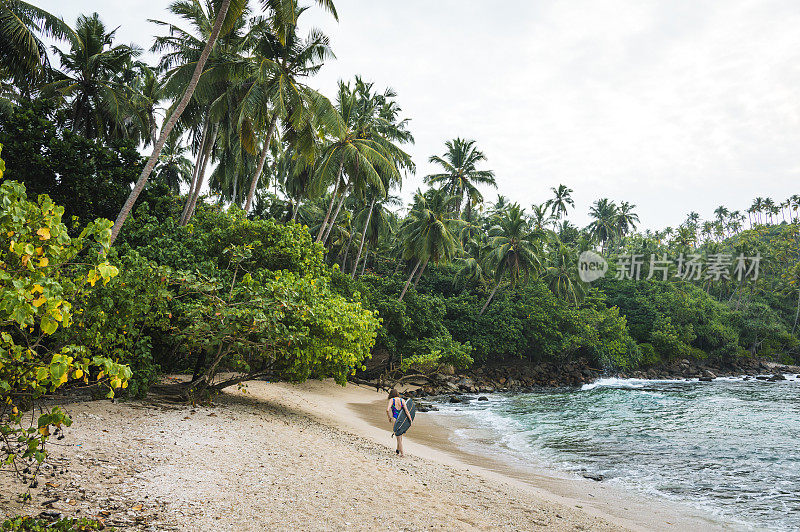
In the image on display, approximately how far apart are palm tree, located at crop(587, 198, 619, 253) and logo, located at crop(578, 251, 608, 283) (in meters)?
19.9

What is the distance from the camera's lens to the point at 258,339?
10.2 metres

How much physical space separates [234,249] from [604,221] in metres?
62.9

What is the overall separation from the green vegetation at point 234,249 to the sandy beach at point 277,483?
946 millimetres

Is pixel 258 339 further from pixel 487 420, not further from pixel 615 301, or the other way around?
pixel 615 301

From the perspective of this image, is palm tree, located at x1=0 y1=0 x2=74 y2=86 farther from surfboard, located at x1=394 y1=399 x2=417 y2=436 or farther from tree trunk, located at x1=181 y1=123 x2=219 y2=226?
surfboard, located at x1=394 y1=399 x2=417 y2=436

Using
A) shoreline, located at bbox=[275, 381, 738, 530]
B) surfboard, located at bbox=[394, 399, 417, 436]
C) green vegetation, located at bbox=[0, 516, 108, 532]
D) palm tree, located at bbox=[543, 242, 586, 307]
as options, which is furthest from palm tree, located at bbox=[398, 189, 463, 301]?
green vegetation, located at bbox=[0, 516, 108, 532]

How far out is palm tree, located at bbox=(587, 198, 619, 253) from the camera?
64562mm

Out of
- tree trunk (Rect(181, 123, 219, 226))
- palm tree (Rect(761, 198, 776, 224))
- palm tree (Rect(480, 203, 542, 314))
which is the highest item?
palm tree (Rect(761, 198, 776, 224))

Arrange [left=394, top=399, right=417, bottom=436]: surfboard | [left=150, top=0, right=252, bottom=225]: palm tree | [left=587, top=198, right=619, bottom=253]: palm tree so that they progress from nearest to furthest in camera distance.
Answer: [left=394, top=399, right=417, bottom=436]: surfboard < [left=150, top=0, right=252, bottom=225]: palm tree < [left=587, top=198, right=619, bottom=253]: palm tree

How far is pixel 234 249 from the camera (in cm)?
1166

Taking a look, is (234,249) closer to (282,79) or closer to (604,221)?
(282,79)

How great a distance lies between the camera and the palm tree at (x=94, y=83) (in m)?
17.8

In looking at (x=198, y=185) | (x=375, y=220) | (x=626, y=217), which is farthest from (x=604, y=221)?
(x=198, y=185)

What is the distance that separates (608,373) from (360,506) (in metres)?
36.9
